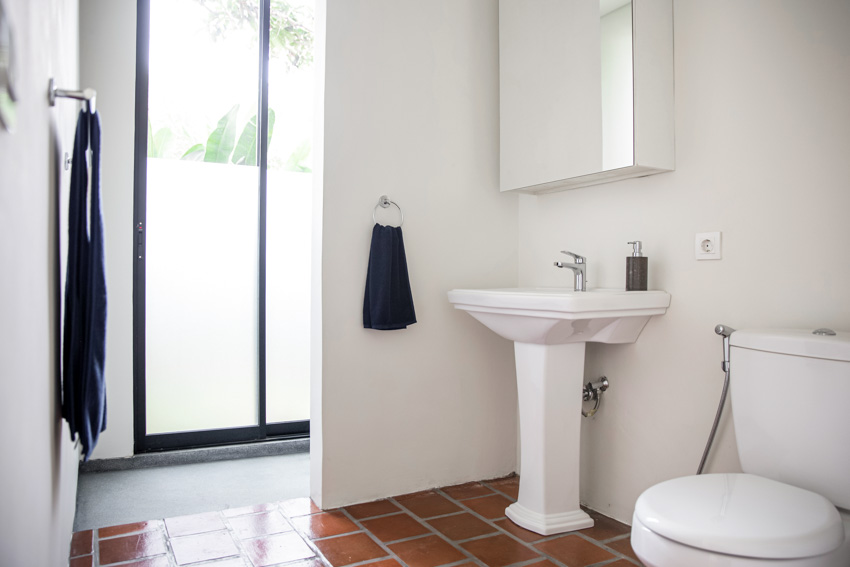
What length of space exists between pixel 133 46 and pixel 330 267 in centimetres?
154

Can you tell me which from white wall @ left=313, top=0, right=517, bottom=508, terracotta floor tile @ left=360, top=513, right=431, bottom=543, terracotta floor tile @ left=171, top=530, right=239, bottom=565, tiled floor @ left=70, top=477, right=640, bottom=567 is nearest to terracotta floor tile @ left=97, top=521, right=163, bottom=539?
tiled floor @ left=70, top=477, right=640, bottom=567

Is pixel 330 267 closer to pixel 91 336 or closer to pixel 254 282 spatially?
pixel 254 282

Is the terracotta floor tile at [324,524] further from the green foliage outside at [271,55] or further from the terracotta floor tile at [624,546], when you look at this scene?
the green foliage outside at [271,55]

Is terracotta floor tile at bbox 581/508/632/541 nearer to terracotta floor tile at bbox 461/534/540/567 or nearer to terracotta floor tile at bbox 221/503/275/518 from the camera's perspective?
terracotta floor tile at bbox 461/534/540/567

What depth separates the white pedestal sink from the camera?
215 centimetres

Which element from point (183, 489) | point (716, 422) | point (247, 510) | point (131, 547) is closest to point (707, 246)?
point (716, 422)

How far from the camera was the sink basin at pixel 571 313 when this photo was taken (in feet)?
6.53

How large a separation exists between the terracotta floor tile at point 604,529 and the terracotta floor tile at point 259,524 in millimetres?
1122

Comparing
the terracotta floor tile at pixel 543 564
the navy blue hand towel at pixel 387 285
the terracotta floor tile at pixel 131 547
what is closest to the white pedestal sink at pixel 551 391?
the terracotta floor tile at pixel 543 564

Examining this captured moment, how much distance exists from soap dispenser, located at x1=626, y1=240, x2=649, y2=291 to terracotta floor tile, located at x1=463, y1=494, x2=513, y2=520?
1.03 meters

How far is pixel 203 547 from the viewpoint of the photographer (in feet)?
6.82

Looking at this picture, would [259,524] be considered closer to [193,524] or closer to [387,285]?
[193,524]

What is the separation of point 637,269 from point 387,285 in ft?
3.16

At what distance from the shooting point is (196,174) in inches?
123
